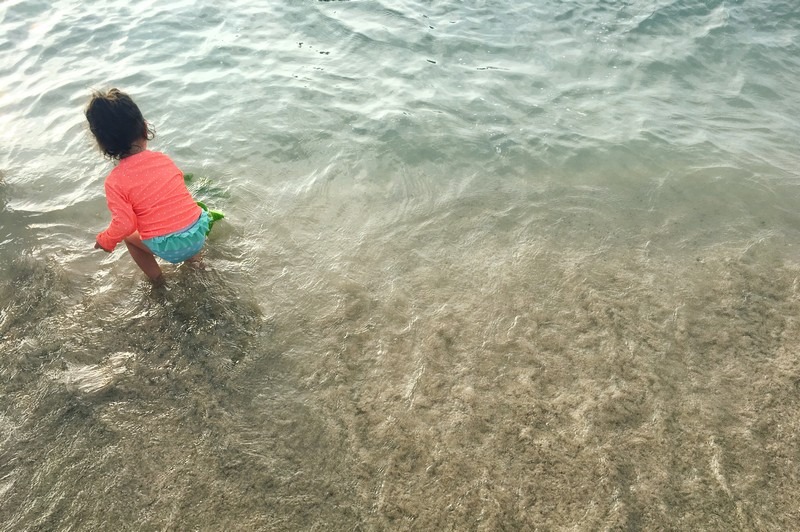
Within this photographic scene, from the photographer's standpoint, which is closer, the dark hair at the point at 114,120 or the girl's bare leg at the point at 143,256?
the dark hair at the point at 114,120

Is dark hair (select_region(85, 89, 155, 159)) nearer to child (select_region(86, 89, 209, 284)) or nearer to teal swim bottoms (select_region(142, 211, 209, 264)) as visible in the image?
child (select_region(86, 89, 209, 284))

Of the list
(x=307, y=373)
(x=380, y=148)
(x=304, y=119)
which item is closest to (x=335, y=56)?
(x=304, y=119)

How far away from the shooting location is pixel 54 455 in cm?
280

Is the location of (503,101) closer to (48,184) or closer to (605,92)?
(605,92)

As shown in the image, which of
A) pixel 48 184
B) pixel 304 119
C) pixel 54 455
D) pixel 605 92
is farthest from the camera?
pixel 605 92

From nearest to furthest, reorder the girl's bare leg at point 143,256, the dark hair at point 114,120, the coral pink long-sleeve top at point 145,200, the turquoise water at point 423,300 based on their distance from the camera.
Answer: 1. the turquoise water at point 423,300
2. the dark hair at point 114,120
3. the coral pink long-sleeve top at point 145,200
4. the girl's bare leg at point 143,256

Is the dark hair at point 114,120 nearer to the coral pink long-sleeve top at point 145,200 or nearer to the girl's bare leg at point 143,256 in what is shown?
the coral pink long-sleeve top at point 145,200

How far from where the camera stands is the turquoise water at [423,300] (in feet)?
8.75

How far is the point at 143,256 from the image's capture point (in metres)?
3.89

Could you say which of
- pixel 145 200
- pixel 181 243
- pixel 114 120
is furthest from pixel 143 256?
pixel 114 120

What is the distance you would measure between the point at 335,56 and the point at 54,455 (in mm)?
6357

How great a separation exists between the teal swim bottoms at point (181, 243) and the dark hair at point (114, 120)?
0.69 meters

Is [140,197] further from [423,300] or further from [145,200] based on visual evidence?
[423,300]

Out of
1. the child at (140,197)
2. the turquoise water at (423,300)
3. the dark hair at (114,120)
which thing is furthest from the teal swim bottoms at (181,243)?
the dark hair at (114,120)
